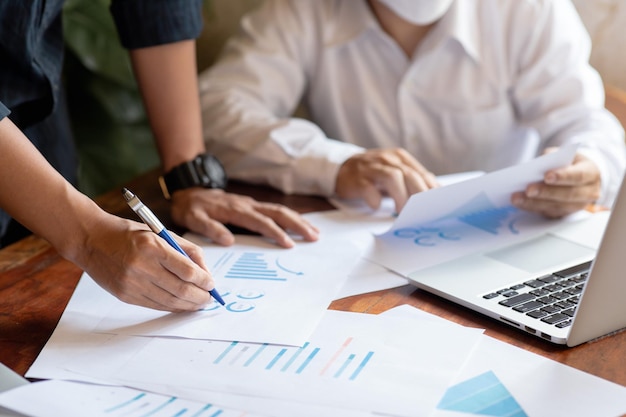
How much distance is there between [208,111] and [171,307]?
0.67 metres

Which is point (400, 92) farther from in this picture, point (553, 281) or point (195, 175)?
point (553, 281)

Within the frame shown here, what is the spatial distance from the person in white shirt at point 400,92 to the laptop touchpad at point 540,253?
9.0 inches

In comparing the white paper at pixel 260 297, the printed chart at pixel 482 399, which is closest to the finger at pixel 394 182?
the white paper at pixel 260 297

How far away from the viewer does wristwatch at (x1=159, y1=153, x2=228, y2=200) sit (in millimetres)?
1155

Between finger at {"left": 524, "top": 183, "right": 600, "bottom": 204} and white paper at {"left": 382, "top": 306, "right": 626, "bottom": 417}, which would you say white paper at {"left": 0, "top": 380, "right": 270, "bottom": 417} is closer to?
white paper at {"left": 382, "top": 306, "right": 626, "bottom": 417}

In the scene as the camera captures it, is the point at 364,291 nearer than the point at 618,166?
Yes

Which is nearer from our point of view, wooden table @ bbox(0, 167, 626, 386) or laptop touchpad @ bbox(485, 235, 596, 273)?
wooden table @ bbox(0, 167, 626, 386)

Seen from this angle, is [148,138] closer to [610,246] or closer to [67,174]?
[67,174]

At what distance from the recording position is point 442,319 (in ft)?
2.63

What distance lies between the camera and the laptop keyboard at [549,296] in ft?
2.56

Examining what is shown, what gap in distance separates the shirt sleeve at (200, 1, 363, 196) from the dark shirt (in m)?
0.21

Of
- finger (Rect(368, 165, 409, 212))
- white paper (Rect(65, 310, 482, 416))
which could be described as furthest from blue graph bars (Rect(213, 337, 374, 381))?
finger (Rect(368, 165, 409, 212))

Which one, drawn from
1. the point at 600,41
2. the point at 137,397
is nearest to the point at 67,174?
the point at 137,397

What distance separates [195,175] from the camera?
1156 mm
